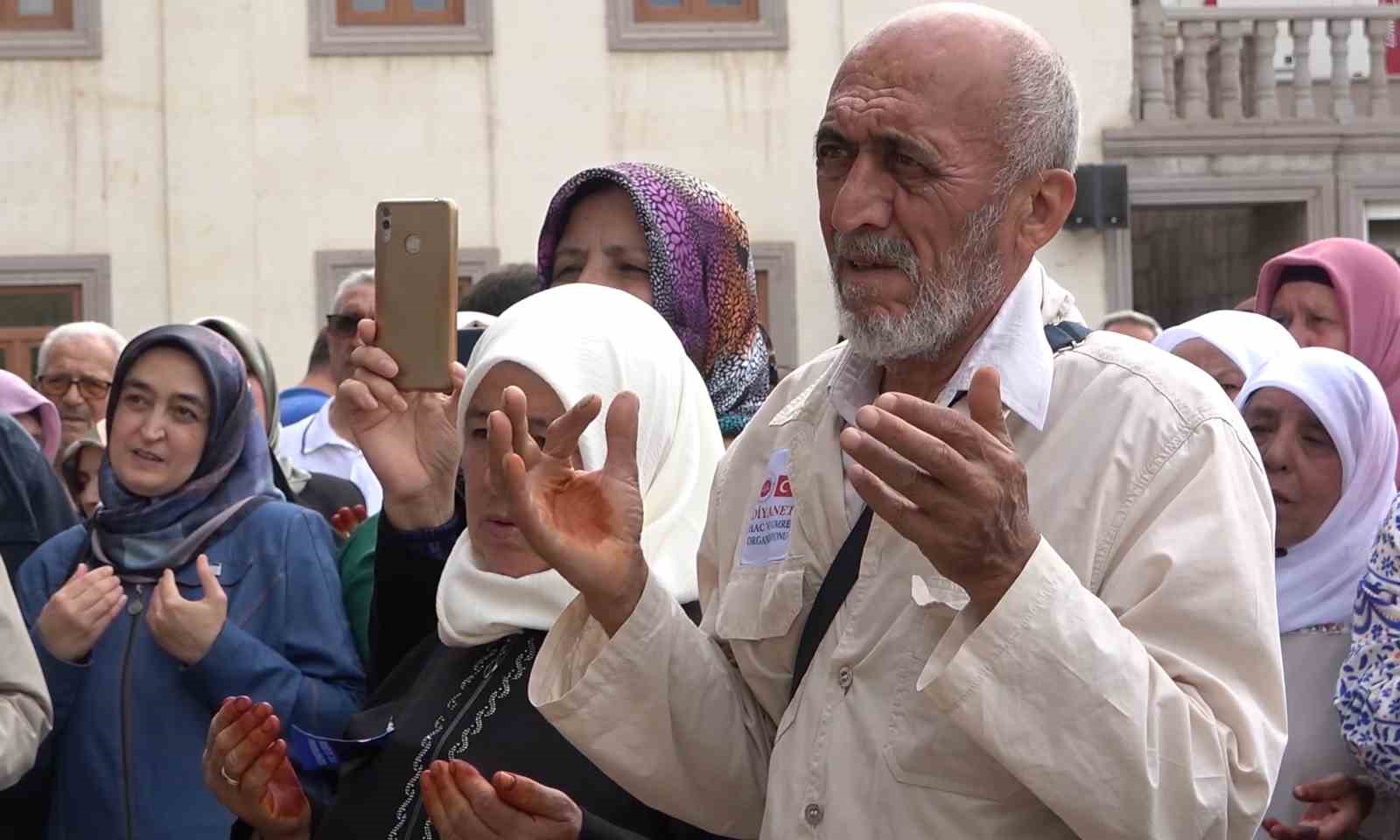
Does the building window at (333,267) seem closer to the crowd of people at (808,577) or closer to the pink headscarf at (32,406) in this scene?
the pink headscarf at (32,406)

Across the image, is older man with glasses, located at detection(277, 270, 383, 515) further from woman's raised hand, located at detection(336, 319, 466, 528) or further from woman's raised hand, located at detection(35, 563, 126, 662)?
woman's raised hand, located at detection(336, 319, 466, 528)

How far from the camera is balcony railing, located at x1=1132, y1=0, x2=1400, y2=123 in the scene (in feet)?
50.5

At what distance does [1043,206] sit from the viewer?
2602 mm

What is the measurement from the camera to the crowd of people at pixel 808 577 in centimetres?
221

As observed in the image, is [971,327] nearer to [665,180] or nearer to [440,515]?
[440,515]

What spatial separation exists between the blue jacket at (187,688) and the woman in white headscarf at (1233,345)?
7.29 ft

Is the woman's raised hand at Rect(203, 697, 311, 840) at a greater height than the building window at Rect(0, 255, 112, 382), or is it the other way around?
the building window at Rect(0, 255, 112, 382)

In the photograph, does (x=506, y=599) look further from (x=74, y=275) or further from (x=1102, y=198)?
(x=1102, y=198)

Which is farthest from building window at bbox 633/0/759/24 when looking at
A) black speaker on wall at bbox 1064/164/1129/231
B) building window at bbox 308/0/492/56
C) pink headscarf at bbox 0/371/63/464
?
pink headscarf at bbox 0/371/63/464

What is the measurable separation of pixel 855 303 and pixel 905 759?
57 centimetres

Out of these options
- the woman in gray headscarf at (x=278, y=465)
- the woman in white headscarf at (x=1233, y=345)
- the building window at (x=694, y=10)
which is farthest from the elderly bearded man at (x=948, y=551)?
the building window at (x=694, y=10)

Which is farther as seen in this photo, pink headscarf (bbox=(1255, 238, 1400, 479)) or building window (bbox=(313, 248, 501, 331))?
building window (bbox=(313, 248, 501, 331))

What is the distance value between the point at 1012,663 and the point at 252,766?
160 centimetres

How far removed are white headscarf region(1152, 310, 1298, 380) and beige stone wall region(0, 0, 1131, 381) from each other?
31.1ft
